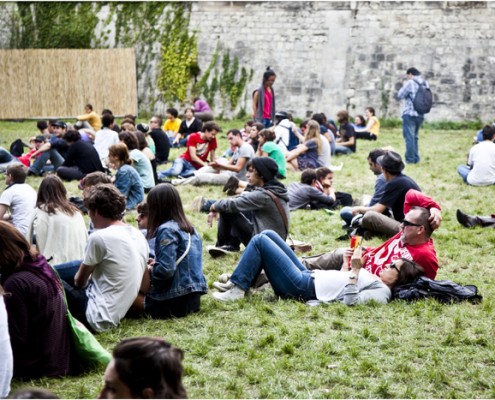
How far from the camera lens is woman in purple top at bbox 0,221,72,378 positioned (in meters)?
5.25

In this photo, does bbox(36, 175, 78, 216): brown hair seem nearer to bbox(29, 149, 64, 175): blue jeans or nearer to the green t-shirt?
the green t-shirt

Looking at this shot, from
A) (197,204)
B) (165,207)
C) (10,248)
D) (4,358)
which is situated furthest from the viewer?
(197,204)

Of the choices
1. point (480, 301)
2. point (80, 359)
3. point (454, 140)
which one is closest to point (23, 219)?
point (80, 359)

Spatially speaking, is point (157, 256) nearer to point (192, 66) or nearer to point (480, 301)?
point (480, 301)

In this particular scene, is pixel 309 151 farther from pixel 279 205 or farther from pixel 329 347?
pixel 329 347

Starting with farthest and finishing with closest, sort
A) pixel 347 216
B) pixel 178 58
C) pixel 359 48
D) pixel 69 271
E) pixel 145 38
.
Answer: pixel 145 38 < pixel 178 58 < pixel 359 48 < pixel 347 216 < pixel 69 271

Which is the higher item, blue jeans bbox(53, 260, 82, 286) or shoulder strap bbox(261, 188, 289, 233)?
shoulder strap bbox(261, 188, 289, 233)

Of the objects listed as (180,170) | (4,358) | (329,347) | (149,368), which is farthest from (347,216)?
(149,368)

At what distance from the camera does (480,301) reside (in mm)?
7160

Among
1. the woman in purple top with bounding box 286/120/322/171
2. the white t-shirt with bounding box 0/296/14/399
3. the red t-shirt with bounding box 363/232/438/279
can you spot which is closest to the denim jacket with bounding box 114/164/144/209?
the woman in purple top with bounding box 286/120/322/171

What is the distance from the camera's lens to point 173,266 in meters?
6.63

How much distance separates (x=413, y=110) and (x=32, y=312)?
41.1ft

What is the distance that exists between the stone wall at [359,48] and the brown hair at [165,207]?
1908 cm

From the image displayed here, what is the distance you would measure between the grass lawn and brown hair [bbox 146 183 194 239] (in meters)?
0.80
